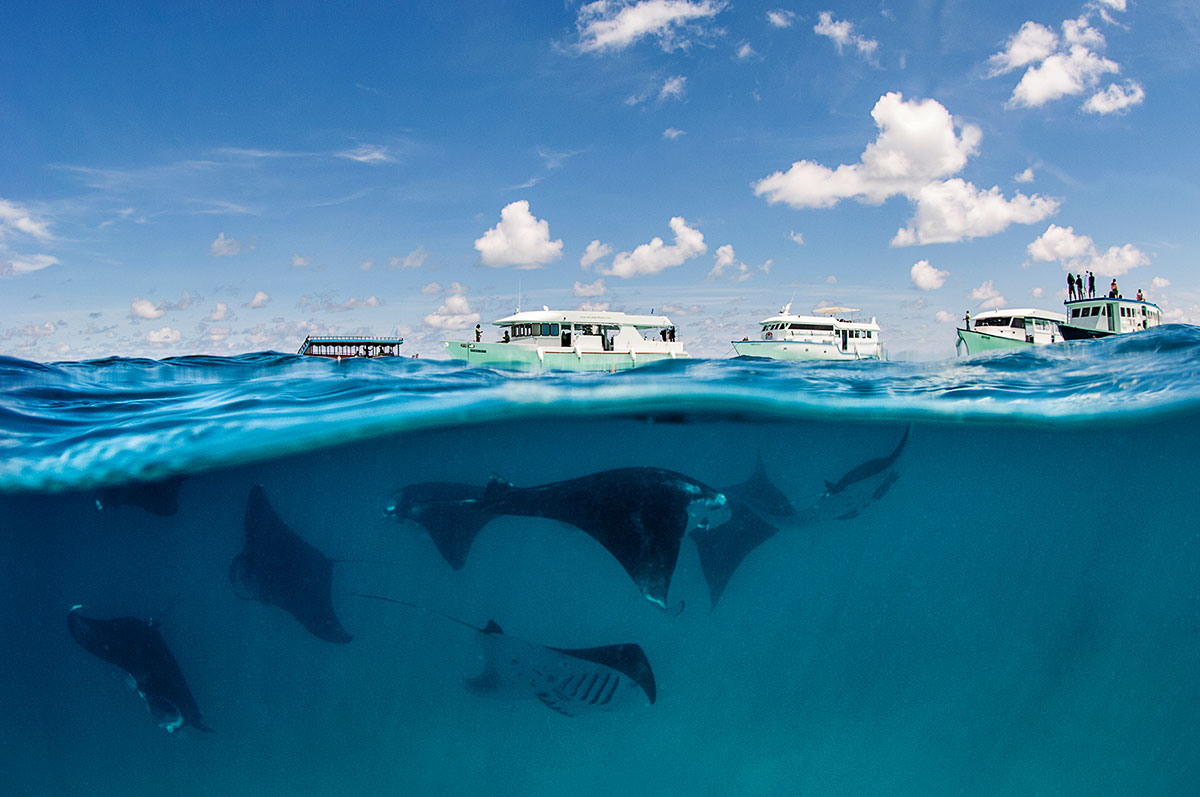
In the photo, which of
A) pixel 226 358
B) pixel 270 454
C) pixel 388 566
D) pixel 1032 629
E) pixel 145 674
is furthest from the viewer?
pixel 226 358

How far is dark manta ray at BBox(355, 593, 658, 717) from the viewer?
622 cm

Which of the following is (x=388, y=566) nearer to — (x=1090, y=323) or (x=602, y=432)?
(x=602, y=432)

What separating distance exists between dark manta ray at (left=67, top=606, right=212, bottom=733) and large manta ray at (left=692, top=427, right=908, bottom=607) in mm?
6097

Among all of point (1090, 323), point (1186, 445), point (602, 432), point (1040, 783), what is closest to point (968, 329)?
point (1090, 323)

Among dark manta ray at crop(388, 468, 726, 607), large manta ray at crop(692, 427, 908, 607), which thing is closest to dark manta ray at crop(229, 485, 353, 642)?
dark manta ray at crop(388, 468, 726, 607)

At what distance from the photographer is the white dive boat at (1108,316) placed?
3116 cm

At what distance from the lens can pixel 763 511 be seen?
26.5 feet

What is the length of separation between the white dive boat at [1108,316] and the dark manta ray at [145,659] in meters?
36.5

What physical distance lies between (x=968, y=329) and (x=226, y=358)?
34.1 m

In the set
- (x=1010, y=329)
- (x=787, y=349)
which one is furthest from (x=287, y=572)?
(x=1010, y=329)

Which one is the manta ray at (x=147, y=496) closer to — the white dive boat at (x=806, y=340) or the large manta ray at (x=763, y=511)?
the large manta ray at (x=763, y=511)

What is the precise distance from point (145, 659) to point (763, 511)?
24.0ft

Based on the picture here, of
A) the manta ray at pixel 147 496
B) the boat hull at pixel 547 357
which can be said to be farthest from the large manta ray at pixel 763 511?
the boat hull at pixel 547 357

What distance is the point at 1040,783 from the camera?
917cm
